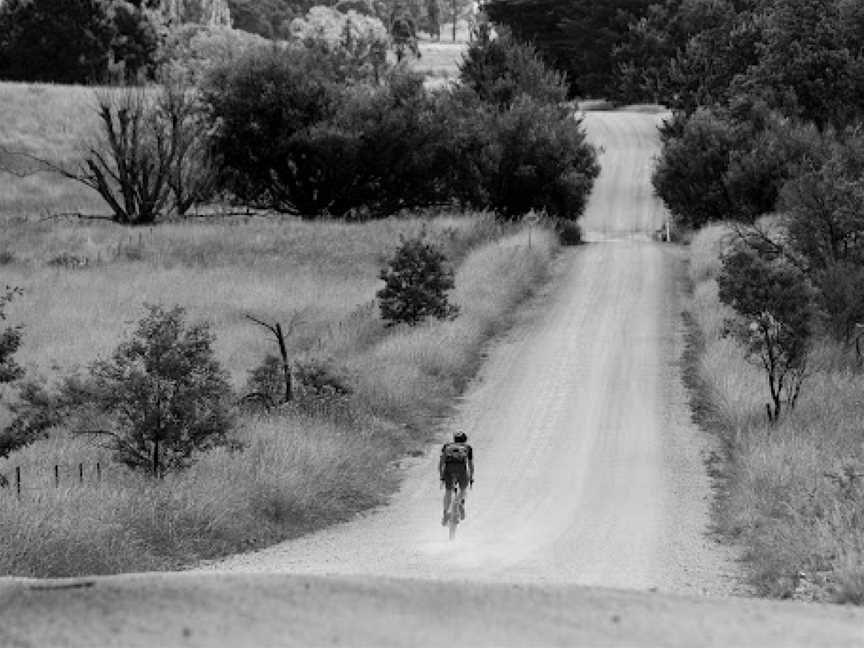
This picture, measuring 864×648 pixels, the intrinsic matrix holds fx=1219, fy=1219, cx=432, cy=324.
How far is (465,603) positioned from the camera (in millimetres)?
3525

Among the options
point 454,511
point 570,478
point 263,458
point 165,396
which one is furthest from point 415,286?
point 454,511

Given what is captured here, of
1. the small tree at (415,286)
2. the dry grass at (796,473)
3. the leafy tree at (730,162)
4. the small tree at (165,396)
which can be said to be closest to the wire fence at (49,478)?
the small tree at (165,396)

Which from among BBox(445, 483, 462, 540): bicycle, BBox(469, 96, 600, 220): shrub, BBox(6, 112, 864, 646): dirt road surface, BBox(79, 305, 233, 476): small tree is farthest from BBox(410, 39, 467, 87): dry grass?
BBox(445, 483, 462, 540): bicycle

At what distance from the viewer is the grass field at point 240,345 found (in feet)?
43.0

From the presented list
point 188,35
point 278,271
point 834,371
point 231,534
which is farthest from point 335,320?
point 188,35

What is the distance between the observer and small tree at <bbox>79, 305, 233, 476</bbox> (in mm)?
15422

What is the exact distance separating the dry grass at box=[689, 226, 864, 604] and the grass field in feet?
16.5

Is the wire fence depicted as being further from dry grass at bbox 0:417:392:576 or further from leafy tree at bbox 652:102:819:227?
leafy tree at bbox 652:102:819:227

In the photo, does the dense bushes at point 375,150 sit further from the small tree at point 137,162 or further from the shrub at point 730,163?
the shrub at point 730,163

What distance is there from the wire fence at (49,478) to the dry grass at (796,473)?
25.1ft

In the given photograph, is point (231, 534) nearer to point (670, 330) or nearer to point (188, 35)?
point (670, 330)

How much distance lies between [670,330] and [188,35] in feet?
248

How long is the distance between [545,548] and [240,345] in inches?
508

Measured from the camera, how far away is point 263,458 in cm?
1609
